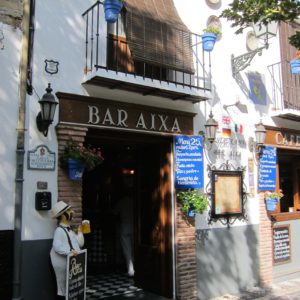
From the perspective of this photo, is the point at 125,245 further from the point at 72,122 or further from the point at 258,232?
the point at 72,122

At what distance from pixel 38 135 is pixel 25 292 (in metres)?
2.15

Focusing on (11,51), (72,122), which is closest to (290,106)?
(72,122)

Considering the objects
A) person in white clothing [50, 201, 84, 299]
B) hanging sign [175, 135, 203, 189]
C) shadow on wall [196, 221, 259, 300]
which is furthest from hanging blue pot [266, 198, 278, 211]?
person in white clothing [50, 201, 84, 299]

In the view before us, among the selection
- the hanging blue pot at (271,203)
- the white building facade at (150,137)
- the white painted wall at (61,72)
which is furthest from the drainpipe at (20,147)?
the hanging blue pot at (271,203)

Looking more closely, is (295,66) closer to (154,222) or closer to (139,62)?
(139,62)

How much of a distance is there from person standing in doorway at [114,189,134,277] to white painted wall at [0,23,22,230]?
384cm

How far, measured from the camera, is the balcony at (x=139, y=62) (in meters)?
6.45

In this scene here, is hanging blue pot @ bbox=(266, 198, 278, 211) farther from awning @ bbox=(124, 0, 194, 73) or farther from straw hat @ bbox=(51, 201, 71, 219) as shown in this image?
straw hat @ bbox=(51, 201, 71, 219)

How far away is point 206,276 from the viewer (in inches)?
301

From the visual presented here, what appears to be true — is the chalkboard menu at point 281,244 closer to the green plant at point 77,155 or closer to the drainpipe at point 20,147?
the green plant at point 77,155

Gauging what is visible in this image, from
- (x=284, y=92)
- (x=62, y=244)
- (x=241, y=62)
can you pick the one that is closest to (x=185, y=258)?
(x=62, y=244)

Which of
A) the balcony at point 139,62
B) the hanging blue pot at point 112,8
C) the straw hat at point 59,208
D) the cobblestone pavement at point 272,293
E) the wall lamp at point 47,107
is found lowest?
the cobblestone pavement at point 272,293

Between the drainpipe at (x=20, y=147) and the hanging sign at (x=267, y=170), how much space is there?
513cm

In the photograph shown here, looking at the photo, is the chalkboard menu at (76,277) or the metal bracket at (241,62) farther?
the metal bracket at (241,62)
